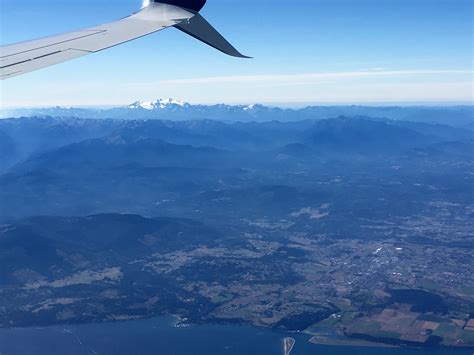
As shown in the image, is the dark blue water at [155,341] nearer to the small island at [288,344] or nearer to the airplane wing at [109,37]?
the small island at [288,344]

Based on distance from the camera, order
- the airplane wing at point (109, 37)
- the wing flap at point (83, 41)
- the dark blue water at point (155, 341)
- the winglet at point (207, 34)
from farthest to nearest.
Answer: the dark blue water at point (155, 341) → the winglet at point (207, 34) → the airplane wing at point (109, 37) → the wing flap at point (83, 41)

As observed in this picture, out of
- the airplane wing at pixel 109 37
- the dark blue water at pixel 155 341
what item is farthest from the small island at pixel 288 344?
the airplane wing at pixel 109 37

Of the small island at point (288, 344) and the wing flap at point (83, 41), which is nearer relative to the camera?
the wing flap at point (83, 41)

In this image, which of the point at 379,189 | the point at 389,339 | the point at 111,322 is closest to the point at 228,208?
the point at 379,189

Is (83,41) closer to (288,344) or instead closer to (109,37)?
(109,37)

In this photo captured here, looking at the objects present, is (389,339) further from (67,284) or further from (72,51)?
(72,51)
